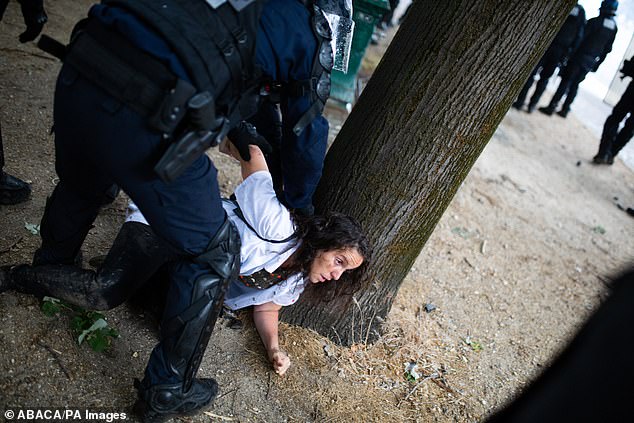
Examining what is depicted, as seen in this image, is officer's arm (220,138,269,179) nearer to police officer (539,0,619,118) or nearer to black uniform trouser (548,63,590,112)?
police officer (539,0,619,118)

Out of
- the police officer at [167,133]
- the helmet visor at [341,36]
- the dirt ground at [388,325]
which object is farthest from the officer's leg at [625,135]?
the police officer at [167,133]

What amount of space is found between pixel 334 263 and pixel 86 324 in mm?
1119

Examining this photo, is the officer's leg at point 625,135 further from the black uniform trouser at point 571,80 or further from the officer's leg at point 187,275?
the officer's leg at point 187,275

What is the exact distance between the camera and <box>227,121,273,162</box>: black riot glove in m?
2.17

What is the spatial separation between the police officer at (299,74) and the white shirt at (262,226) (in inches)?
3.4

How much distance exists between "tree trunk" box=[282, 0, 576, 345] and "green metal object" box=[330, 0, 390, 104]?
2960mm

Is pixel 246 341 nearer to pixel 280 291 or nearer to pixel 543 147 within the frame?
pixel 280 291

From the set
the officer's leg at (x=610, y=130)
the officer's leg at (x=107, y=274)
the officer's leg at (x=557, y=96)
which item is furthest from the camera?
the officer's leg at (x=557, y=96)

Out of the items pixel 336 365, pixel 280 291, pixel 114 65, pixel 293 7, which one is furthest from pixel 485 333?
pixel 114 65

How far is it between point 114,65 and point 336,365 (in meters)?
1.86

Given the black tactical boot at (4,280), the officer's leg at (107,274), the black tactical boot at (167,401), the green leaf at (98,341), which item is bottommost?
the green leaf at (98,341)

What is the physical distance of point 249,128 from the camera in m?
2.22

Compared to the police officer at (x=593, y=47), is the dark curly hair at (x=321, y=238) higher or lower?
lower

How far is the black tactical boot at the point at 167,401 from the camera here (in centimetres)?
180
